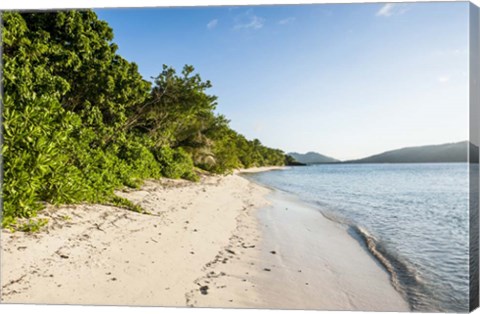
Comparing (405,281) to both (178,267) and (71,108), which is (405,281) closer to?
(178,267)

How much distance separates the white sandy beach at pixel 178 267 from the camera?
3273mm

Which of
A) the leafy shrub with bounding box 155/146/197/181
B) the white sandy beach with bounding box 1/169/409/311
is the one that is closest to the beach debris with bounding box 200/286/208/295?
the white sandy beach with bounding box 1/169/409/311

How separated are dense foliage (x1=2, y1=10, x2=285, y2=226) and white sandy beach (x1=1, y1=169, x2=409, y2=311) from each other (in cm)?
56

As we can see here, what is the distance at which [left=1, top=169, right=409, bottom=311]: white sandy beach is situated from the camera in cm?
327

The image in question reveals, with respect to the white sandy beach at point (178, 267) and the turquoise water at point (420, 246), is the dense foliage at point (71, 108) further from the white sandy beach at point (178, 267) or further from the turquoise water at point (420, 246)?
the turquoise water at point (420, 246)

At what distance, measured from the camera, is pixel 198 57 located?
5.07 m

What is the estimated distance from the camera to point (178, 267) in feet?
12.5

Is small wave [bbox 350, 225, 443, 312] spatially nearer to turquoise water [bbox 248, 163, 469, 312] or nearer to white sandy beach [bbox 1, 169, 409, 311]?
turquoise water [bbox 248, 163, 469, 312]

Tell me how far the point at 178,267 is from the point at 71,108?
5796mm

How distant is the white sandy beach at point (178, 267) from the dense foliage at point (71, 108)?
22.1 inches

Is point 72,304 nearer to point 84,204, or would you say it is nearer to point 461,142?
point 84,204

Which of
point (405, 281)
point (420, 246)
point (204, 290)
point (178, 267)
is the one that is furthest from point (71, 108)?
point (420, 246)

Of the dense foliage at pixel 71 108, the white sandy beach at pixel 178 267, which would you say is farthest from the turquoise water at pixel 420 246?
the dense foliage at pixel 71 108

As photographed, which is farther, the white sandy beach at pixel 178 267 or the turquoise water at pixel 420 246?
the turquoise water at pixel 420 246
